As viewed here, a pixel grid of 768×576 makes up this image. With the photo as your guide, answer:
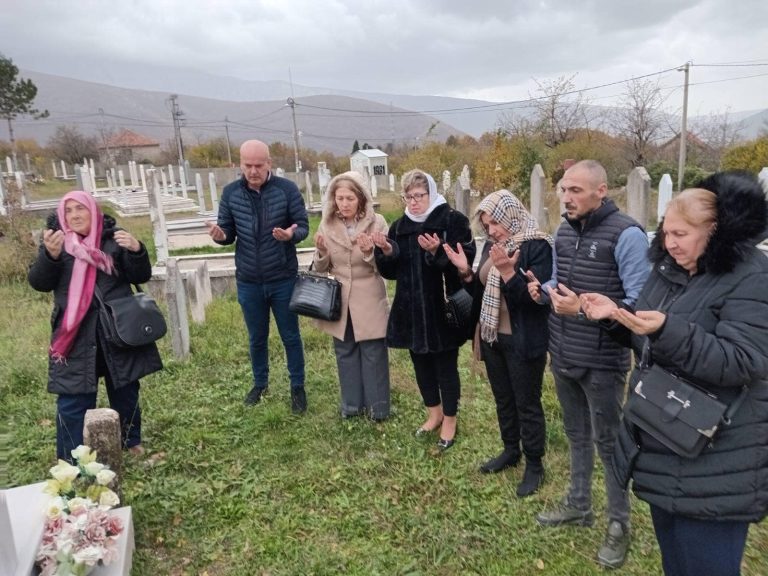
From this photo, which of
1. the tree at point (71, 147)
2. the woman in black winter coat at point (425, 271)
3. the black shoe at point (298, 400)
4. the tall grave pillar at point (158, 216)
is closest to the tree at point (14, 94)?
the tree at point (71, 147)

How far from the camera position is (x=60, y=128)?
51500 mm

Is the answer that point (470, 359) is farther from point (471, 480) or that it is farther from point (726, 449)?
point (726, 449)

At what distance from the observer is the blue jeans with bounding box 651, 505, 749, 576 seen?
5.90 feet

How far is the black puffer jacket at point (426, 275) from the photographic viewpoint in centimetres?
340

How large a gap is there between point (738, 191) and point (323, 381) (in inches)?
150

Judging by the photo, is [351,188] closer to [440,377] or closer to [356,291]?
[356,291]

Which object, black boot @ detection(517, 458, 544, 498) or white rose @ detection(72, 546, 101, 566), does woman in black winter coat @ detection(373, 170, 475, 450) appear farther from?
white rose @ detection(72, 546, 101, 566)

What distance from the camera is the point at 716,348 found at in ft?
5.37

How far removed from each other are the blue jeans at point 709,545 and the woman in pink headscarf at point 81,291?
2952 millimetres

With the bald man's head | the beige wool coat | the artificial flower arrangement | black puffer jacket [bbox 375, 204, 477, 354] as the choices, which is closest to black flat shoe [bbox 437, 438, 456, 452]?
black puffer jacket [bbox 375, 204, 477, 354]

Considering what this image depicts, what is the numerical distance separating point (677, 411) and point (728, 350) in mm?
258

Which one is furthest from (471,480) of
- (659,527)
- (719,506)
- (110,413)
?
(110,413)

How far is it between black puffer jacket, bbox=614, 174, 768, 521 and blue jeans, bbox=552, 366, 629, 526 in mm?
724

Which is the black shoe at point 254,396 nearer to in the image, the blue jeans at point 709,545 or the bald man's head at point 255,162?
the bald man's head at point 255,162
